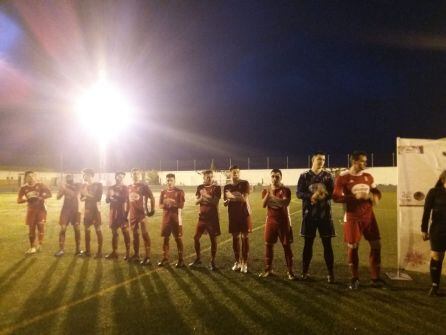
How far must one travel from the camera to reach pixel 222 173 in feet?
176

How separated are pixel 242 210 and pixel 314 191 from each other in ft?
5.69

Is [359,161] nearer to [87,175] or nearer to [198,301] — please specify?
[198,301]

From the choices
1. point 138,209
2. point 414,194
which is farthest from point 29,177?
point 414,194

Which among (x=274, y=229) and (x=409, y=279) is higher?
(x=274, y=229)

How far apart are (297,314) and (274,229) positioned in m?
2.48

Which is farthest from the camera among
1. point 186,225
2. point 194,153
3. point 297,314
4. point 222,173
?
point 194,153

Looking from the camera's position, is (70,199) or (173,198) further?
(70,199)

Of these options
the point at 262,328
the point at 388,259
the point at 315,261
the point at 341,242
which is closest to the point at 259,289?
the point at 262,328

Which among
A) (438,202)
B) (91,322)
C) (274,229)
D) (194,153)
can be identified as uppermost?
(194,153)

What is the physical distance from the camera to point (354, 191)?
715cm

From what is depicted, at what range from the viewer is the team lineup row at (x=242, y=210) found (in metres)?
7.16

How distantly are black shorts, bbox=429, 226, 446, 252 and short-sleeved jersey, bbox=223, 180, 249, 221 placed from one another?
3513 mm

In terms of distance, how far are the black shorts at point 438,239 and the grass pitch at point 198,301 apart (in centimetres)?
81

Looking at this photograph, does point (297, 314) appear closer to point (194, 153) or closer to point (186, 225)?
point (186, 225)
